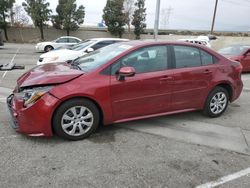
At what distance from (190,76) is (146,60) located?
896mm

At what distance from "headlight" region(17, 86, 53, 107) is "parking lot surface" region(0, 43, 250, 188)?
621mm

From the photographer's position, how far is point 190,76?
475 cm

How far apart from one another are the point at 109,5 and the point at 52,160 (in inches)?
1534

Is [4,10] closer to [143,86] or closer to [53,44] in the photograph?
[53,44]

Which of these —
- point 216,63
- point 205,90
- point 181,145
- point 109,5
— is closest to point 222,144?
point 181,145

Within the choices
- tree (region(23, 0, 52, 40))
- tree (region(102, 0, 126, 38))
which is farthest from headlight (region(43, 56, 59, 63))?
tree (region(102, 0, 126, 38))

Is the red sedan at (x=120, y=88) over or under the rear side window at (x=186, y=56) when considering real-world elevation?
under

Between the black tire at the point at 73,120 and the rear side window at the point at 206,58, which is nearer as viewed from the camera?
the black tire at the point at 73,120

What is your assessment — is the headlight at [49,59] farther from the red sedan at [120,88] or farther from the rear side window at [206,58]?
the rear side window at [206,58]

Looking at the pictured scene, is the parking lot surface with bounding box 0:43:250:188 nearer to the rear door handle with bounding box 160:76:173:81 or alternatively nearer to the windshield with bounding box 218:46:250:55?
the rear door handle with bounding box 160:76:173:81

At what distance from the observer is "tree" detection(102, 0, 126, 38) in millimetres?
39688

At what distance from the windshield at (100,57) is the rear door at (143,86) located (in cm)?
22

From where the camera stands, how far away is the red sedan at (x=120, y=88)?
12.4 ft

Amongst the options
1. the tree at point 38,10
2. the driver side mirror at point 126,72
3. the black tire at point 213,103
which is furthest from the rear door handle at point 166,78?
the tree at point 38,10
